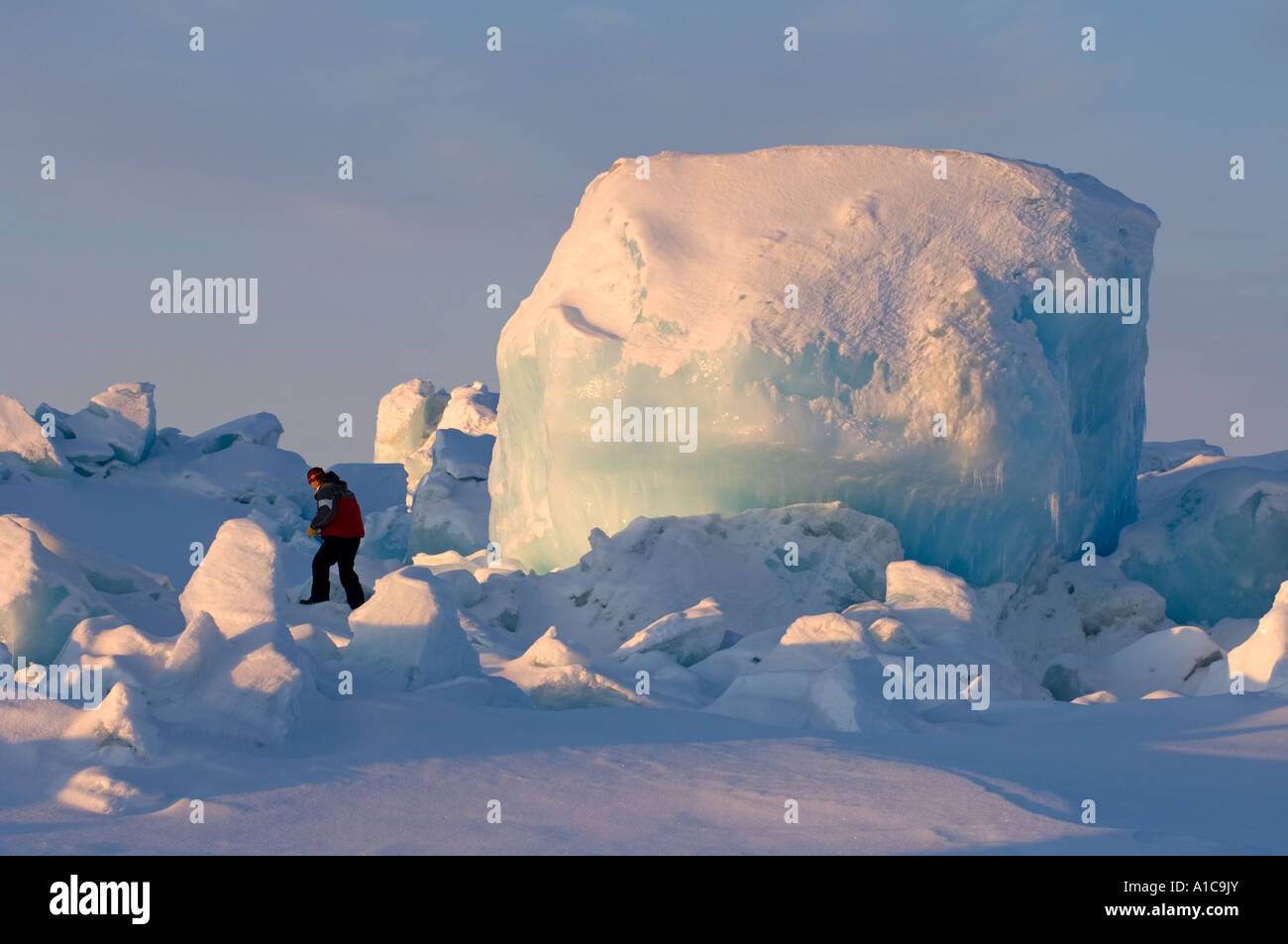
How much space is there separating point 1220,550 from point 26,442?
14980 millimetres

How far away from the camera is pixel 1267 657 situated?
8078mm

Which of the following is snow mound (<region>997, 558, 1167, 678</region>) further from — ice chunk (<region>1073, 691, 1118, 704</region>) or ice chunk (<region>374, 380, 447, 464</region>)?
ice chunk (<region>374, 380, 447, 464</region>)

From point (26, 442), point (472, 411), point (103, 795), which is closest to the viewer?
point (103, 795)

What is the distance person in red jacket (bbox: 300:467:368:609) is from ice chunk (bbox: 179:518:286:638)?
3.18 metres

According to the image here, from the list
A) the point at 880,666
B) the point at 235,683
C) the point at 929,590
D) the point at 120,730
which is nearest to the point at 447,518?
the point at 929,590

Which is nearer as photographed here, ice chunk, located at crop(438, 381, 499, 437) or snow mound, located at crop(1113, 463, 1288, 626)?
snow mound, located at crop(1113, 463, 1288, 626)

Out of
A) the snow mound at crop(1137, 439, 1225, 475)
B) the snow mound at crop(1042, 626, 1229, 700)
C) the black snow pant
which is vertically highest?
the snow mound at crop(1137, 439, 1225, 475)

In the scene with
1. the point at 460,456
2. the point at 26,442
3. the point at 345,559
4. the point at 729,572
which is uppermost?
the point at 26,442

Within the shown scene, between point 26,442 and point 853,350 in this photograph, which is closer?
point 853,350

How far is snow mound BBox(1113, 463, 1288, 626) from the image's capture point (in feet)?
39.0

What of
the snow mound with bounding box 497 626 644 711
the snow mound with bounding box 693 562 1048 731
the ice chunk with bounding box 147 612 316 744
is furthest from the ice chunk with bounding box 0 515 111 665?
Answer: the snow mound with bounding box 693 562 1048 731

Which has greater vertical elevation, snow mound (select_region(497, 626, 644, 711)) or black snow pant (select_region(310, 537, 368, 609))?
black snow pant (select_region(310, 537, 368, 609))

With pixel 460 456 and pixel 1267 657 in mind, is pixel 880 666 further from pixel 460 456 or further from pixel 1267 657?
pixel 460 456

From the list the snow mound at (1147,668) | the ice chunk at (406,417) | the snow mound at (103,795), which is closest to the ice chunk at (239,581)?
the snow mound at (103,795)
